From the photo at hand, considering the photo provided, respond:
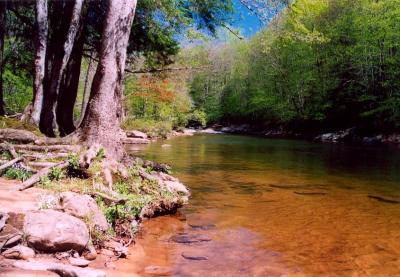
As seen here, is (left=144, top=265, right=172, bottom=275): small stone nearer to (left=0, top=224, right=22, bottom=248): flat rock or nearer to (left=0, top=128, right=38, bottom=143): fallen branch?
(left=0, top=224, right=22, bottom=248): flat rock

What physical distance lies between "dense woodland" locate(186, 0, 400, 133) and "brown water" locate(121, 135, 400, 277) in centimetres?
1340

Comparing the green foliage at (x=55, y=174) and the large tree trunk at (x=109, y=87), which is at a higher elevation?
the large tree trunk at (x=109, y=87)

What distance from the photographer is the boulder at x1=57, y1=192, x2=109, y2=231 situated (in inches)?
205

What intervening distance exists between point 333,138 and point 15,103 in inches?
1085

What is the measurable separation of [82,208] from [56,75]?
286 inches

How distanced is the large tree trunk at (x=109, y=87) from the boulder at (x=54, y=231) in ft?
12.1

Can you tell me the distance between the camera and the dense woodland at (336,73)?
33625 mm

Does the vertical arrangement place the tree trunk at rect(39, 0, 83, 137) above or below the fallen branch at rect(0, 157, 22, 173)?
above

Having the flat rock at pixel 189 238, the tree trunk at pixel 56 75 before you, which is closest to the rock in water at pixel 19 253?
the flat rock at pixel 189 238

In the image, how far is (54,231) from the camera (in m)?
4.45

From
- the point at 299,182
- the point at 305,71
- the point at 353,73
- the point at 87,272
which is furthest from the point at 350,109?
the point at 87,272

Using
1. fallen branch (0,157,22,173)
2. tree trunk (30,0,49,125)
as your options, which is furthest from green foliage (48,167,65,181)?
tree trunk (30,0,49,125)

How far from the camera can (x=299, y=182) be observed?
1209 centimetres

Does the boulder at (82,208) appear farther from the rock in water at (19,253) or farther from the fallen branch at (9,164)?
the fallen branch at (9,164)
